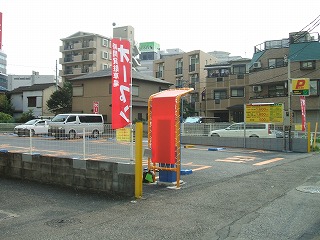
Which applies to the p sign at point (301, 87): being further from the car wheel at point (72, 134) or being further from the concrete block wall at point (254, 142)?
the car wheel at point (72, 134)

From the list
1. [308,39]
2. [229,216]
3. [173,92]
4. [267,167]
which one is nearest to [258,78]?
[308,39]

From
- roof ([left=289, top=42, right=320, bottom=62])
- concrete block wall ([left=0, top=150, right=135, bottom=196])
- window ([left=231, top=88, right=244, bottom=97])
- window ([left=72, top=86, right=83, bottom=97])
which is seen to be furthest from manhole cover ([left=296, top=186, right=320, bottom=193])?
window ([left=231, top=88, right=244, bottom=97])

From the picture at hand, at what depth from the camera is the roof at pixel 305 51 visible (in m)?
30.3

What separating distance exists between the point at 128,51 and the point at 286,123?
11379 millimetres

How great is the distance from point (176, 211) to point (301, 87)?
43.7 feet

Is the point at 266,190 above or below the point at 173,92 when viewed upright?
below

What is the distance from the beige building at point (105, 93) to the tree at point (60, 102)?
141 inches

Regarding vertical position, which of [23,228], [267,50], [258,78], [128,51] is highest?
[267,50]

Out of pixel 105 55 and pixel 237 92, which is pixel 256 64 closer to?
pixel 237 92

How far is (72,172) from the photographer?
300 inches

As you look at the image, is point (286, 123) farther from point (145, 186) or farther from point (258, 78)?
point (258, 78)

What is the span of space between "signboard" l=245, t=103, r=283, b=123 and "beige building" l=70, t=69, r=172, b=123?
16.5 meters

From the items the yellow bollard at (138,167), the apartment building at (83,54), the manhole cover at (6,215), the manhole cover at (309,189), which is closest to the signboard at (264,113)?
the manhole cover at (309,189)

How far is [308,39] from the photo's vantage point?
1248 inches
